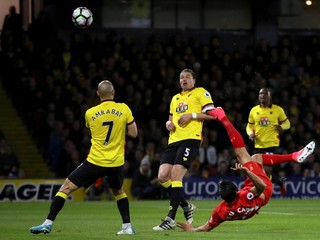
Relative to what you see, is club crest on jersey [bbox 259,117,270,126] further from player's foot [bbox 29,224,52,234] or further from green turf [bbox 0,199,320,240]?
player's foot [bbox 29,224,52,234]

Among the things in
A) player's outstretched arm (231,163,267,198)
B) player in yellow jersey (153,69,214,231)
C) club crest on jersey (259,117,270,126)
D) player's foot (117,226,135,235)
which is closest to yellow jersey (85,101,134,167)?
player's foot (117,226,135,235)

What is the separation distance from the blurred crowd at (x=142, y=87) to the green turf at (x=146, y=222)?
4.76 meters

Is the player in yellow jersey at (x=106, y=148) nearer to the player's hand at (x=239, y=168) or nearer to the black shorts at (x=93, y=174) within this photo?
the black shorts at (x=93, y=174)

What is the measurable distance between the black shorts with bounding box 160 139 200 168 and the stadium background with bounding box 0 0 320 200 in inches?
463

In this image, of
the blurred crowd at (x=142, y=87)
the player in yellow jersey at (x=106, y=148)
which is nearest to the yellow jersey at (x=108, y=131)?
the player in yellow jersey at (x=106, y=148)

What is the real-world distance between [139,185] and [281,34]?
36.0 feet

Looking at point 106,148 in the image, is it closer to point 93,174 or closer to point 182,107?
point 93,174

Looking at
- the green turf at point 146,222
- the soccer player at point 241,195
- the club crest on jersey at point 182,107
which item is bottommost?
the green turf at point 146,222

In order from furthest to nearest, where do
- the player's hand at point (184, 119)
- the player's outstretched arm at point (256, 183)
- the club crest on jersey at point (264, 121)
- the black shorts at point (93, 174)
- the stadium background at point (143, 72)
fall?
1. the stadium background at point (143, 72)
2. the club crest on jersey at point (264, 121)
3. the player's hand at point (184, 119)
4. the black shorts at point (93, 174)
5. the player's outstretched arm at point (256, 183)

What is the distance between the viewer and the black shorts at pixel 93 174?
13617 millimetres

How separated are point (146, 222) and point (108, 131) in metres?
3.49

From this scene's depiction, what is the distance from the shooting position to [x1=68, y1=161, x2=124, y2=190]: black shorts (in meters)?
13.6

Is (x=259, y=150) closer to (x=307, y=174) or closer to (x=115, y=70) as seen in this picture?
(x=307, y=174)

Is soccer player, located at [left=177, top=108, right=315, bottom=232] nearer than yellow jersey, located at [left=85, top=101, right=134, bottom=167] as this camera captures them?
Yes
